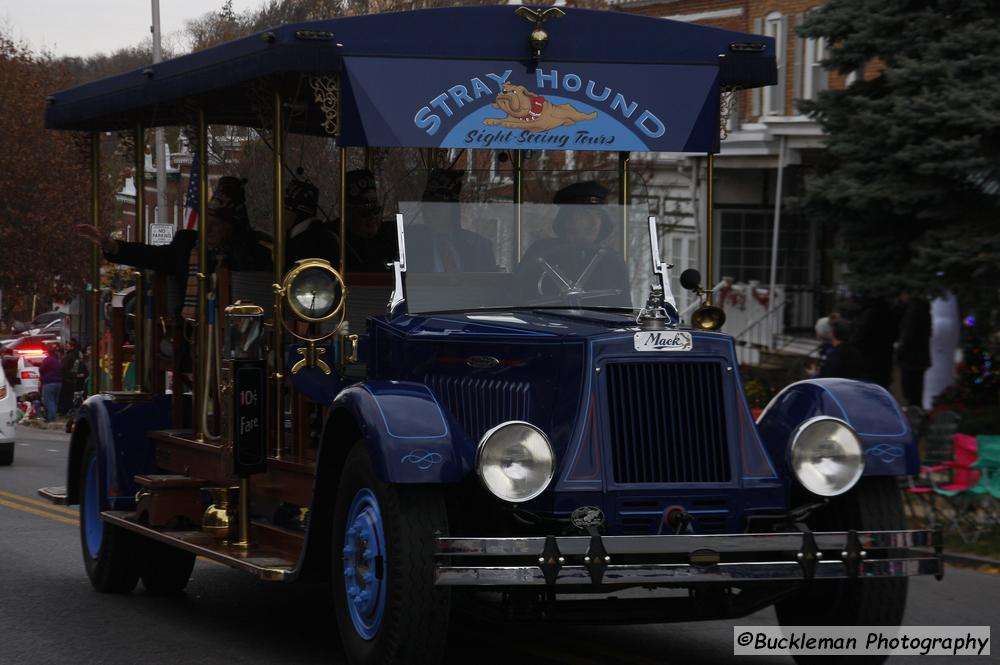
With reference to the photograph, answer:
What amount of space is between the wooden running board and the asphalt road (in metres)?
0.44

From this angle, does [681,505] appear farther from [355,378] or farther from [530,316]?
[355,378]

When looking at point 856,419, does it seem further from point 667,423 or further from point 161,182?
point 161,182

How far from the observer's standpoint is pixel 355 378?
8594 millimetres

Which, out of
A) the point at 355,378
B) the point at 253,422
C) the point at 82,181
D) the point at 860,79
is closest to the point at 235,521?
the point at 253,422

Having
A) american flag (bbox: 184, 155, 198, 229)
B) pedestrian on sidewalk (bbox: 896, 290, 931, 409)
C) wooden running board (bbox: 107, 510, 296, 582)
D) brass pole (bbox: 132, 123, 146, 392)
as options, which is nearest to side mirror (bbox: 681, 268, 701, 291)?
wooden running board (bbox: 107, 510, 296, 582)

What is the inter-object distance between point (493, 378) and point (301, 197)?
2.27 metres

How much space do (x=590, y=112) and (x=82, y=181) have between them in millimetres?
50668

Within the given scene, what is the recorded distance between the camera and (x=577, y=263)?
8.51m

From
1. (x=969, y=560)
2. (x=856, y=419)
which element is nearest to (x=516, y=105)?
(x=856, y=419)

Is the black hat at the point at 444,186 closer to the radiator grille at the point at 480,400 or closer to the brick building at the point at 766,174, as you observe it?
the radiator grille at the point at 480,400

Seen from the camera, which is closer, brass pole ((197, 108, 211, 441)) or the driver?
the driver

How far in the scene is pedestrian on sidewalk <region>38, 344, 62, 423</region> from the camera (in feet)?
118
